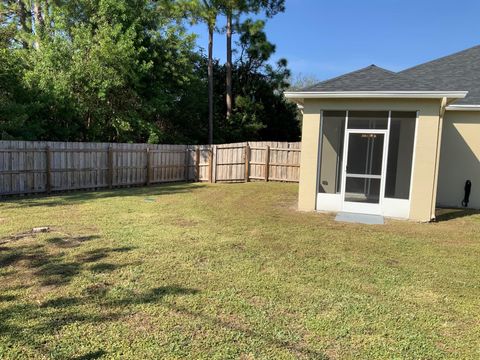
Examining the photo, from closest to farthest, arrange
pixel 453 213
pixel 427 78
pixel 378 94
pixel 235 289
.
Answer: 1. pixel 235 289
2. pixel 378 94
3. pixel 453 213
4. pixel 427 78

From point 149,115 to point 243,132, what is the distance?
722 centimetres

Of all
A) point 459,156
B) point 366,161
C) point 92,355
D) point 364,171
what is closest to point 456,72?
point 459,156

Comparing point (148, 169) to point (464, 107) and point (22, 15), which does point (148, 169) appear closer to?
point (464, 107)

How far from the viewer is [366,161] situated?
8945 mm

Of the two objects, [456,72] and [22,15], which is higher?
[22,15]

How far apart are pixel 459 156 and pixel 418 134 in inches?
119

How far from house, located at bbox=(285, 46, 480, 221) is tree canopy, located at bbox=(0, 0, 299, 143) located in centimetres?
884

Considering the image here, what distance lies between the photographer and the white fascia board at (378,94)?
8030 millimetres

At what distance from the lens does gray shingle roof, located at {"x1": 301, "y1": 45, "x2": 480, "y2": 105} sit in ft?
28.8

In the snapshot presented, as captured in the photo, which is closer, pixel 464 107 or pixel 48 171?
pixel 464 107

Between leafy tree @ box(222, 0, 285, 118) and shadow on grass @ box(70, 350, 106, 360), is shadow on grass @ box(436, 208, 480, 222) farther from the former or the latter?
leafy tree @ box(222, 0, 285, 118)

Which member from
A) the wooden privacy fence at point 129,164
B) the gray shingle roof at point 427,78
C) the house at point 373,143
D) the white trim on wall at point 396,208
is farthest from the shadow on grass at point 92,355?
the wooden privacy fence at point 129,164

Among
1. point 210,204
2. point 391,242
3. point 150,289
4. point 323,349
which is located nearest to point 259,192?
point 210,204

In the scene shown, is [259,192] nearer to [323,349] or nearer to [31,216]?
[31,216]
